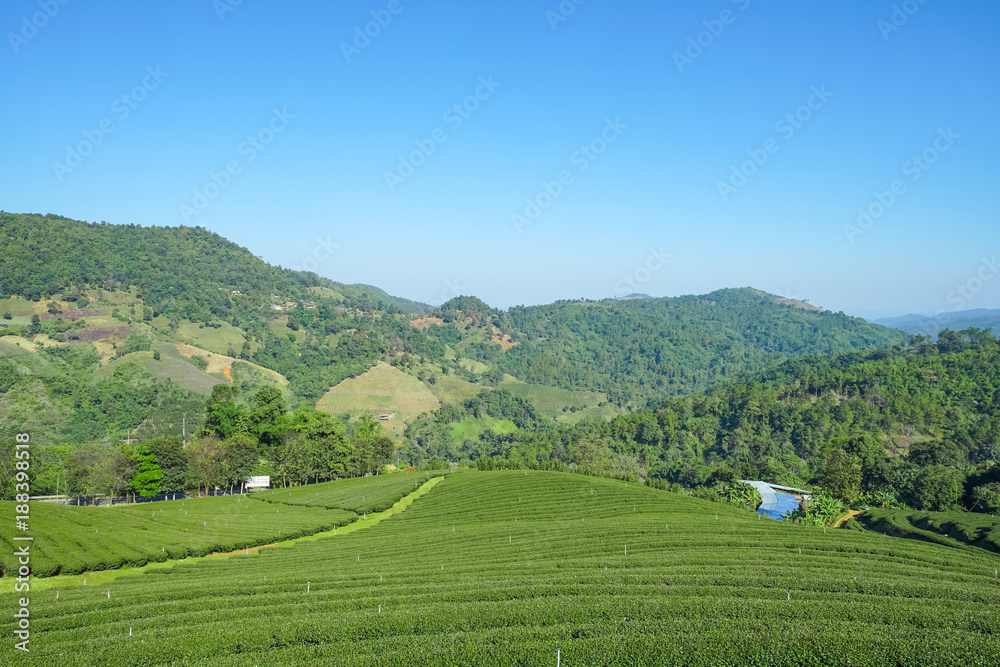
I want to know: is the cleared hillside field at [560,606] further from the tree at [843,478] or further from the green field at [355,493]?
the tree at [843,478]

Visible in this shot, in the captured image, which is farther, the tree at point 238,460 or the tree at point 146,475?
the tree at point 238,460

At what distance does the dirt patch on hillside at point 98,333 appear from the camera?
184 meters

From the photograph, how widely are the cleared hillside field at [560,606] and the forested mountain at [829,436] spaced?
49706 millimetres

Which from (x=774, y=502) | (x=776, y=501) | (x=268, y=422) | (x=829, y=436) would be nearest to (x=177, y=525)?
(x=268, y=422)

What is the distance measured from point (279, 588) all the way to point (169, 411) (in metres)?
136

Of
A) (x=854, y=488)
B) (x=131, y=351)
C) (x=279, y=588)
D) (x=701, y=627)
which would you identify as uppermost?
(x=131, y=351)

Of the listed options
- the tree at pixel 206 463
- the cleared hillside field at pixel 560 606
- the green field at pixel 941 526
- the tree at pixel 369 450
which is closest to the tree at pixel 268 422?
the tree at pixel 206 463

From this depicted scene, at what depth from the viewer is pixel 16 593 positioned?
2794cm

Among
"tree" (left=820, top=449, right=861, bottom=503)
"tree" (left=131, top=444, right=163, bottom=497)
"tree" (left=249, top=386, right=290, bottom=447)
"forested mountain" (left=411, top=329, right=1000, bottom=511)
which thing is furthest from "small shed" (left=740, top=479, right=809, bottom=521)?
"tree" (left=131, top=444, right=163, bottom=497)

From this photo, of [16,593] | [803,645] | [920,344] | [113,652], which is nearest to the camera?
[803,645]

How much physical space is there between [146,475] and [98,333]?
474ft

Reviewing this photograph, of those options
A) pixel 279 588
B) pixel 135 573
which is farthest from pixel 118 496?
pixel 279 588

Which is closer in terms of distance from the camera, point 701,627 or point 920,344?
point 701,627

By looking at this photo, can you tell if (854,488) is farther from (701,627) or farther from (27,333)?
(27,333)
